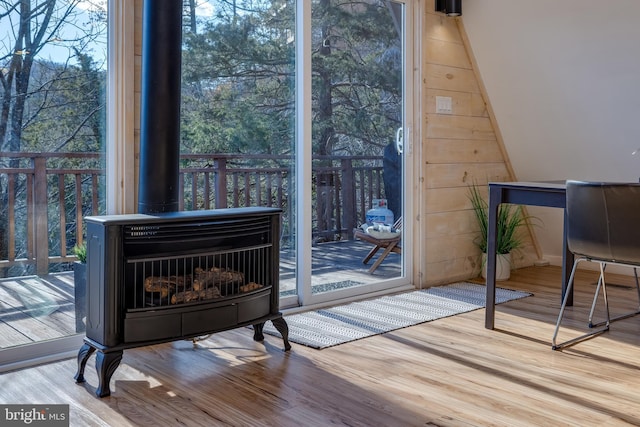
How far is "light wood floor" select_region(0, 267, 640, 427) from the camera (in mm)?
2150

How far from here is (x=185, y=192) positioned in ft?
10.4

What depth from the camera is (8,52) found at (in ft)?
8.54

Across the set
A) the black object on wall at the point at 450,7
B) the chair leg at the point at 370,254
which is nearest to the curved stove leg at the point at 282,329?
the chair leg at the point at 370,254

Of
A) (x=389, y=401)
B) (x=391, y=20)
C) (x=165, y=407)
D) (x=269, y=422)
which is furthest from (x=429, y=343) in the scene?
(x=391, y=20)

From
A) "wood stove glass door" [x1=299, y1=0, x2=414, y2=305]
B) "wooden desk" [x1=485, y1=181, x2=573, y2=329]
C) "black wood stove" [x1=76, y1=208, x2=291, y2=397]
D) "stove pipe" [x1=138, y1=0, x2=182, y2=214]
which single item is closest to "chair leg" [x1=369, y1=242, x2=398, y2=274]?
"wood stove glass door" [x1=299, y1=0, x2=414, y2=305]

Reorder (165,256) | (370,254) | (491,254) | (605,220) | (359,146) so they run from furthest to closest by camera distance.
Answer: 1. (370,254)
2. (359,146)
3. (491,254)
4. (605,220)
5. (165,256)

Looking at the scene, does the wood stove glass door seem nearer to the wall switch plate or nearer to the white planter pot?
the wall switch plate

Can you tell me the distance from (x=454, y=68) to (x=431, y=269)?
58.1 inches

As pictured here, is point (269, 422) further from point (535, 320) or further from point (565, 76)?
point (565, 76)

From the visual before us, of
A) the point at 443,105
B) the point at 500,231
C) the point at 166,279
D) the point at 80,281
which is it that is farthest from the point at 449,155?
the point at 80,281

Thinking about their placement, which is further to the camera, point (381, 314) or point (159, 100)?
point (381, 314)

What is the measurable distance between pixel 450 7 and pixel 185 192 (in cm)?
235

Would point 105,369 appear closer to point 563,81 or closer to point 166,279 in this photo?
point 166,279

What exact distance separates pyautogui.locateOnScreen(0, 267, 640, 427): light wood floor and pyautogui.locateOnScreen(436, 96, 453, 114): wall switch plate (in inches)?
69.8
